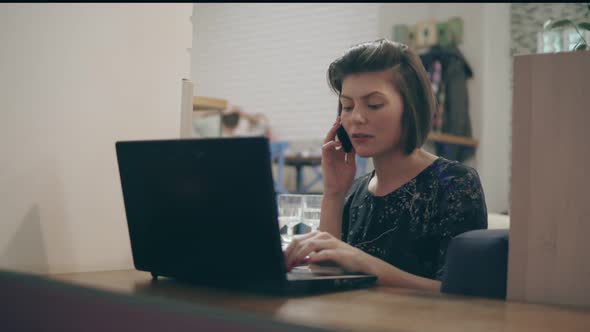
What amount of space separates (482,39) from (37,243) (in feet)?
14.7

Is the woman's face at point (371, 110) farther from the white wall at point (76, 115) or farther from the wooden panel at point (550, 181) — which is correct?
the wooden panel at point (550, 181)

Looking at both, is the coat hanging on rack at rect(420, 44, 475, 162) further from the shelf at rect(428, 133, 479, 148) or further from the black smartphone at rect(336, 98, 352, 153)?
the black smartphone at rect(336, 98, 352, 153)

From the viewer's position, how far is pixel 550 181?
0.71 meters

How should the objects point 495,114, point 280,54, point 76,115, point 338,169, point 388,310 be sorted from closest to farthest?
1. point 388,310
2. point 76,115
3. point 338,169
4. point 495,114
5. point 280,54

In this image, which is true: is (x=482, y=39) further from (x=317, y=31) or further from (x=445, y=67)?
(x=317, y=31)

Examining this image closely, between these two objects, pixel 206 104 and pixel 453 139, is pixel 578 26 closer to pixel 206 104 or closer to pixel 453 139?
pixel 206 104

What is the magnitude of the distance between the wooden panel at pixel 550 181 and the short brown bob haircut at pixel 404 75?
557 millimetres

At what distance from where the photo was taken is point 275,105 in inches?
251

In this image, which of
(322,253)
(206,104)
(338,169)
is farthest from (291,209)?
(206,104)

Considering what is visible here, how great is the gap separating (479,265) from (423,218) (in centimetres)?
48

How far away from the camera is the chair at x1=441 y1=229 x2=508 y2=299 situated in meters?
0.84

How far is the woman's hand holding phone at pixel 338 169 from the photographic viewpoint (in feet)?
4.77

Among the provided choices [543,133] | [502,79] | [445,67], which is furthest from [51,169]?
[502,79]

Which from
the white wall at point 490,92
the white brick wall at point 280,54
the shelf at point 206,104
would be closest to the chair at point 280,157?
the white brick wall at point 280,54
